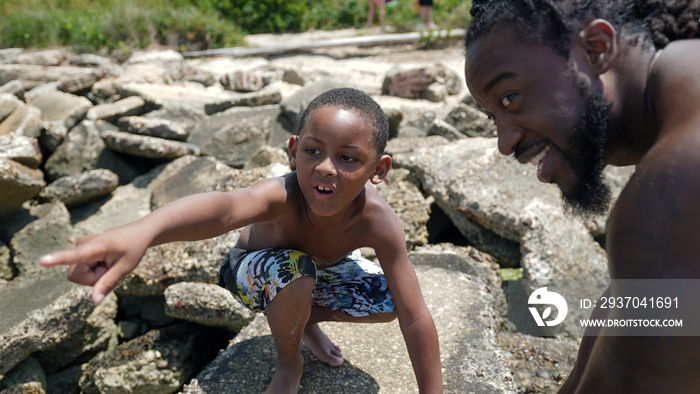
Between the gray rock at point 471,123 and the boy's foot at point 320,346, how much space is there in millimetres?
3397

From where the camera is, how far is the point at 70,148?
18.3ft

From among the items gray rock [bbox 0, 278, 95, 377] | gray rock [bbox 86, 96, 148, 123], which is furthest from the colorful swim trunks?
gray rock [bbox 86, 96, 148, 123]

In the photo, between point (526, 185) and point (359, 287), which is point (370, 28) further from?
point (359, 287)

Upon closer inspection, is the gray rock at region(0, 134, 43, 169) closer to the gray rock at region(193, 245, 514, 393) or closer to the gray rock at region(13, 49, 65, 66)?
the gray rock at region(193, 245, 514, 393)

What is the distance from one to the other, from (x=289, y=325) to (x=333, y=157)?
0.69m

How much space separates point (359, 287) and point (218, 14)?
11921 millimetres

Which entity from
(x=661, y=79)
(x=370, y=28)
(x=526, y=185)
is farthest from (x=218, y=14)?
(x=661, y=79)

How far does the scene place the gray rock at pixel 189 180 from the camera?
4.95 m

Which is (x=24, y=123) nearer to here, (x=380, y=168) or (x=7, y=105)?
(x=7, y=105)

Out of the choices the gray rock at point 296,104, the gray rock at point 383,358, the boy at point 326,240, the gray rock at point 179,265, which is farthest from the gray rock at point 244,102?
the boy at point 326,240

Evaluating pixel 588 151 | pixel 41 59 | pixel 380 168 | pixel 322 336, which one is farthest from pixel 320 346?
pixel 41 59

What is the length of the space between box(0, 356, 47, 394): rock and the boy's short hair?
2531mm

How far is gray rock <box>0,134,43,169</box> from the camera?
4.78 metres

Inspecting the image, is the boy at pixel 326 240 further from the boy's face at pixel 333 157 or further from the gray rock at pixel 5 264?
the gray rock at pixel 5 264
